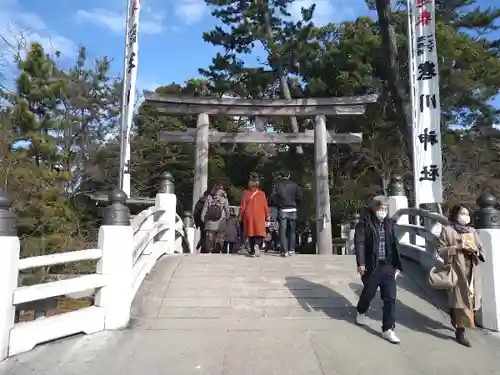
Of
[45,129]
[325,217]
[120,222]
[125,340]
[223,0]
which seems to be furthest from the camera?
[223,0]

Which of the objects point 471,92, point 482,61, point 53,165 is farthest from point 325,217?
point 482,61

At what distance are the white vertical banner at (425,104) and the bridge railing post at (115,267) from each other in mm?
5979

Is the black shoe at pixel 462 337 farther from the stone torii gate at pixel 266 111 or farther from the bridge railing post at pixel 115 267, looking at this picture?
the stone torii gate at pixel 266 111

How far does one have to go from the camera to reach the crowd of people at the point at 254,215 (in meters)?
7.55

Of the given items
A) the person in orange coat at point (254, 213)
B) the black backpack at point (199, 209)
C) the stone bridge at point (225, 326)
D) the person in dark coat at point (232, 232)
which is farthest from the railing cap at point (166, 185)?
the person in orange coat at point (254, 213)

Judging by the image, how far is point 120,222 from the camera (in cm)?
494

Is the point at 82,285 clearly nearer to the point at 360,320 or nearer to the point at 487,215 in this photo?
the point at 360,320

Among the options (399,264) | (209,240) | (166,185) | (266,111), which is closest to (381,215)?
(399,264)

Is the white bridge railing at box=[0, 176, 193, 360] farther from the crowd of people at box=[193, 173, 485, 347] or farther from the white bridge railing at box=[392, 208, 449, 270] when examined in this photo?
the white bridge railing at box=[392, 208, 449, 270]

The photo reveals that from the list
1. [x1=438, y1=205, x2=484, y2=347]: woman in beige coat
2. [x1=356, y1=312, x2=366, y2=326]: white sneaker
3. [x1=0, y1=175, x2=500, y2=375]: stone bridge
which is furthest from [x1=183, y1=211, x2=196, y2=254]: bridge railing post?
[x1=438, y1=205, x2=484, y2=347]: woman in beige coat

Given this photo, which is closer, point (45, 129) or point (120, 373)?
point (120, 373)

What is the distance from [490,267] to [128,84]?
27.5 ft

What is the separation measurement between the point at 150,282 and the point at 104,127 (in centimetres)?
1356

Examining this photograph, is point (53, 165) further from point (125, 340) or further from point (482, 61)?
point (482, 61)
